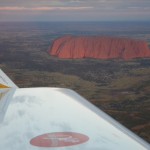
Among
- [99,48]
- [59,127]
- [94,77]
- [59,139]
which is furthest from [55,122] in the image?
[99,48]

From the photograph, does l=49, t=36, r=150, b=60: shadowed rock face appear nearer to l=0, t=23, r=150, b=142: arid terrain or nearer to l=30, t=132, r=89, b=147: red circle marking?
l=0, t=23, r=150, b=142: arid terrain

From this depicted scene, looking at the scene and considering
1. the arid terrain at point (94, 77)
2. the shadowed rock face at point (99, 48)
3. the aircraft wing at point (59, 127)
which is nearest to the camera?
the aircraft wing at point (59, 127)

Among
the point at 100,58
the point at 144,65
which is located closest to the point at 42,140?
the point at 144,65

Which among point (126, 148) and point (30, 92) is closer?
point (126, 148)

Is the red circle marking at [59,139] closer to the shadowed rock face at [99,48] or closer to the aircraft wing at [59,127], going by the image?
the aircraft wing at [59,127]

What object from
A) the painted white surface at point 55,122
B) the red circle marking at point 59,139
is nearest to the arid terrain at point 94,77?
the painted white surface at point 55,122

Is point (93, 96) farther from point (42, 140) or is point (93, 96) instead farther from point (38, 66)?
point (42, 140)

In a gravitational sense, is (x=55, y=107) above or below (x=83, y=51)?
below

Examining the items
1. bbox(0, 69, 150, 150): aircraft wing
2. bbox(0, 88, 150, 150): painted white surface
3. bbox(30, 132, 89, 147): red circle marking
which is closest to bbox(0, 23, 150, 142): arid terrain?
bbox(0, 88, 150, 150): painted white surface
